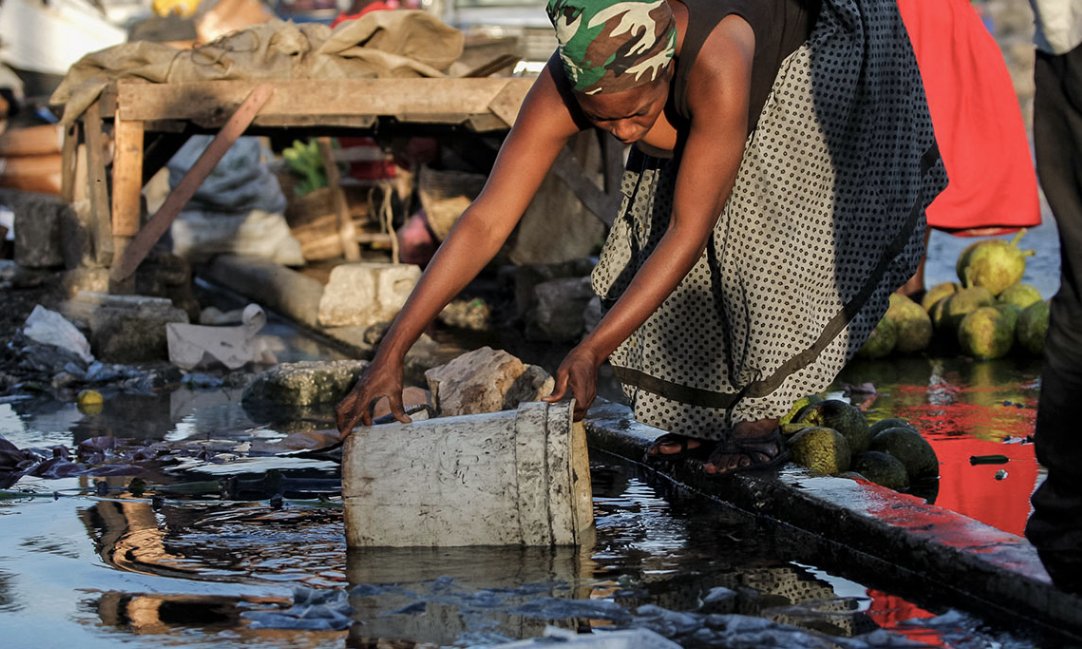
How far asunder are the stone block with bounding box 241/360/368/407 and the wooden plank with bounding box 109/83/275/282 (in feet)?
5.63

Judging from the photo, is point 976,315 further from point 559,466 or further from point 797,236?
point 559,466

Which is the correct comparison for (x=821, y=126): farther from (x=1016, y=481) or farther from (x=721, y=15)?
(x=1016, y=481)

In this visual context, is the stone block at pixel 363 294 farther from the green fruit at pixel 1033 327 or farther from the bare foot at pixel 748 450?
the bare foot at pixel 748 450

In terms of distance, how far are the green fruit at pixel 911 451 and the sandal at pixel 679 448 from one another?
0.56 meters

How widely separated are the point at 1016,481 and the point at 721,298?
1.12m

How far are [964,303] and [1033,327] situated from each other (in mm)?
578

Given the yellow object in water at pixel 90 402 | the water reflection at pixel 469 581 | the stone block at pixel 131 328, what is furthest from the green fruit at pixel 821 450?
the stone block at pixel 131 328

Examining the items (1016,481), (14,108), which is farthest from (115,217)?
(14,108)

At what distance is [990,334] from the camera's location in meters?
7.14

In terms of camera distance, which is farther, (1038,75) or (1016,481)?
(1016,481)

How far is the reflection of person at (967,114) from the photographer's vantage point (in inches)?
277

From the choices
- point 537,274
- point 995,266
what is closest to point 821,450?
point 995,266

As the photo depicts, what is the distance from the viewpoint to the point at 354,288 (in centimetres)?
878

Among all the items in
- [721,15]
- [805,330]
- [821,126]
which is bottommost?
[805,330]
